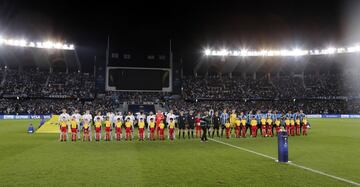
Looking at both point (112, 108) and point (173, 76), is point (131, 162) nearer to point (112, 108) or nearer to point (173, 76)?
point (112, 108)

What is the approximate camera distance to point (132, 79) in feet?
193

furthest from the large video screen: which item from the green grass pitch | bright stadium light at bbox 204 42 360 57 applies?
the green grass pitch

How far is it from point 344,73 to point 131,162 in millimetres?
73300

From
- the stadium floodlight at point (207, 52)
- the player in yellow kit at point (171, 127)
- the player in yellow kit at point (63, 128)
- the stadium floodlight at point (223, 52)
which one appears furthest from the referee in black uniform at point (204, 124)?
the stadium floodlight at point (223, 52)

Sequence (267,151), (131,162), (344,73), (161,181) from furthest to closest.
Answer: (344,73) < (267,151) < (131,162) < (161,181)

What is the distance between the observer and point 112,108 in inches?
2056

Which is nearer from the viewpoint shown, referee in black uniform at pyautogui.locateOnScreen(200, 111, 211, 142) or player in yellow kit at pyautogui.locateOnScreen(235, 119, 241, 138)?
referee in black uniform at pyautogui.locateOnScreen(200, 111, 211, 142)

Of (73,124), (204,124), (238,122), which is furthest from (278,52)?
(73,124)

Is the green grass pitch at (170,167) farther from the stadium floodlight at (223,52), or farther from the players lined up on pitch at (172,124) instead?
the stadium floodlight at (223,52)

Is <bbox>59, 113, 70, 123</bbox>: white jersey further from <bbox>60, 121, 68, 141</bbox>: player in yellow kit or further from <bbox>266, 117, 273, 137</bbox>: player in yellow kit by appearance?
<bbox>266, 117, 273, 137</bbox>: player in yellow kit

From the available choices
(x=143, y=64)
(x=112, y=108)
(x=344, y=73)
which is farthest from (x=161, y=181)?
(x=344, y=73)

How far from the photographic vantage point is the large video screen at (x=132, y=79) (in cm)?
5875

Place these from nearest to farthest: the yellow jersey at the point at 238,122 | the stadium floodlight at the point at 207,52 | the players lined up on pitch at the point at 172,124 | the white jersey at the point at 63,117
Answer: the white jersey at the point at 63,117 → the players lined up on pitch at the point at 172,124 → the yellow jersey at the point at 238,122 → the stadium floodlight at the point at 207,52

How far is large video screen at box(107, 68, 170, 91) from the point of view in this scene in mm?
58750
